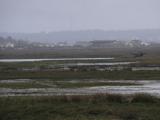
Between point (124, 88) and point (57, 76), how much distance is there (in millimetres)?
14934

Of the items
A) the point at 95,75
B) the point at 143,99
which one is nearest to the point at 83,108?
the point at 143,99

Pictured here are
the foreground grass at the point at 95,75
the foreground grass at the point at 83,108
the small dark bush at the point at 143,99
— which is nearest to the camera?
the foreground grass at the point at 83,108

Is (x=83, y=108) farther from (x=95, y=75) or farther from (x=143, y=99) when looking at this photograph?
(x=95, y=75)

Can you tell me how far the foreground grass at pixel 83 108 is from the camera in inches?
833

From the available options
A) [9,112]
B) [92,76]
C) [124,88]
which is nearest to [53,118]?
[9,112]

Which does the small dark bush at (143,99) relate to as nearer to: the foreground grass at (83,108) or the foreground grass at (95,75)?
the foreground grass at (83,108)

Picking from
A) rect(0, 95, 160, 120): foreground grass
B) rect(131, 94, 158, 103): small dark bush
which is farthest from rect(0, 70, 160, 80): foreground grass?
rect(0, 95, 160, 120): foreground grass

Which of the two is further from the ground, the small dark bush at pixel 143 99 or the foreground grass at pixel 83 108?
the small dark bush at pixel 143 99

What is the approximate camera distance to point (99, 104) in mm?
24516

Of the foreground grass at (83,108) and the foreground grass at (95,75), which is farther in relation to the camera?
the foreground grass at (95,75)

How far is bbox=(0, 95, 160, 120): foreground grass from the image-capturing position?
2116 centimetres

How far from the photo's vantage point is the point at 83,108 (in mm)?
23125

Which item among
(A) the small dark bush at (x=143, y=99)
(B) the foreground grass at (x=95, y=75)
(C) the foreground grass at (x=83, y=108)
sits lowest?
(C) the foreground grass at (x=83, y=108)

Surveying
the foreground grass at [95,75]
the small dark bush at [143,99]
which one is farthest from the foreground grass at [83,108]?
the foreground grass at [95,75]
